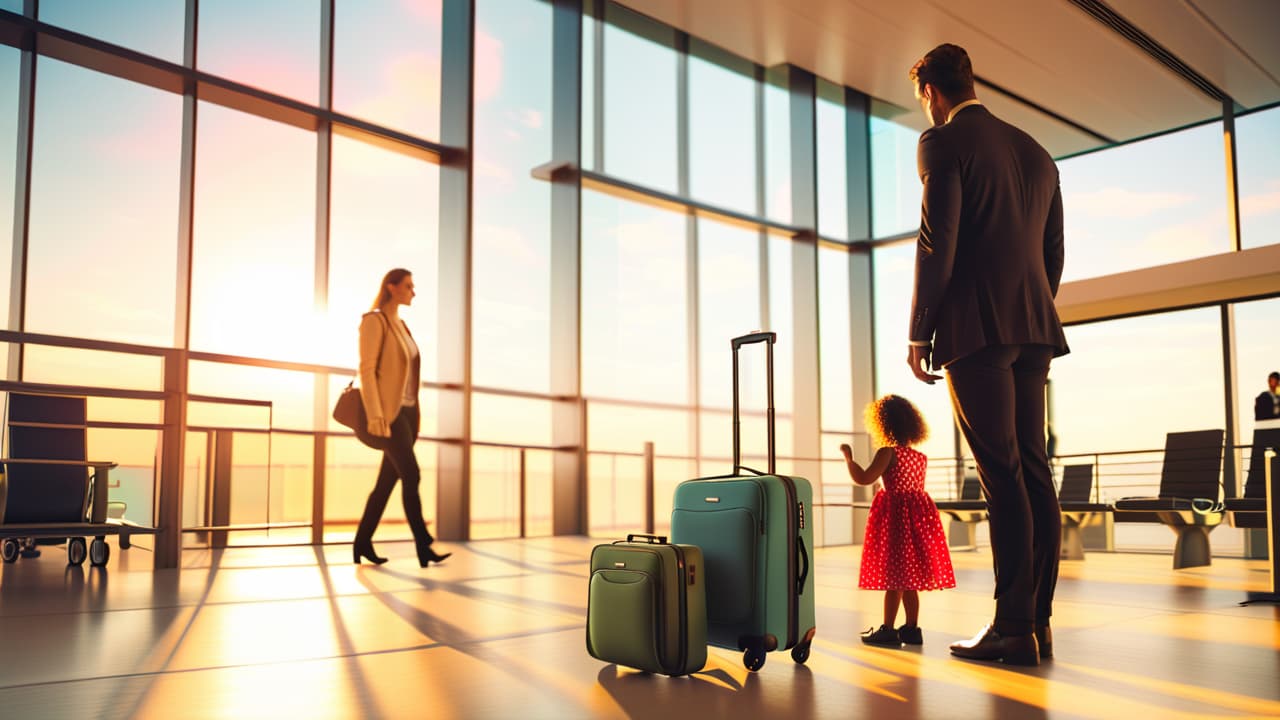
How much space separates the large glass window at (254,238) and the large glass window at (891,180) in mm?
6235

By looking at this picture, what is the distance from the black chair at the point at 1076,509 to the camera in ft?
18.7

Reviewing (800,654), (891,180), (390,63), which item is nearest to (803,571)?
(800,654)

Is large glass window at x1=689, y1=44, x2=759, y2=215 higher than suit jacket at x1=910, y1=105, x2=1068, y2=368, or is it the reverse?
large glass window at x1=689, y1=44, x2=759, y2=215

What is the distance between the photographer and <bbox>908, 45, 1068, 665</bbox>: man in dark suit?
2.19m

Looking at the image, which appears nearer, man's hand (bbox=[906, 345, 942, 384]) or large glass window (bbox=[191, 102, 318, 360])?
man's hand (bbox=[906, 345, 942, 384])

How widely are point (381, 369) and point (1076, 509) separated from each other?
4220 mm

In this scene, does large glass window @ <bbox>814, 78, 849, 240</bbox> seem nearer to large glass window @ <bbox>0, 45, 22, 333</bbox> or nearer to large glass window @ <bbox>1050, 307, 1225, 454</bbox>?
large glass window @ <bbox>1050, 307, 1225, 454</bbox>

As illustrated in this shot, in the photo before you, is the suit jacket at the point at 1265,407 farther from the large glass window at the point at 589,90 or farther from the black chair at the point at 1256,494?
the large glass window at the point at 589,90

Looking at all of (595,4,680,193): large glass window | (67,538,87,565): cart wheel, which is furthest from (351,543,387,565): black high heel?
(595,4,680,193): large glass window

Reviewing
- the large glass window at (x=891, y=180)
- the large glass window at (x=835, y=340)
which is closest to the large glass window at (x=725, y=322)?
the large glass window at (x=835, y=340)

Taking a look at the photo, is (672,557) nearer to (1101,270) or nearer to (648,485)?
(648,485)

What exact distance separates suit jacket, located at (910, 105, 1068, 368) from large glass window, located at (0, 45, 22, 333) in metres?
5.32

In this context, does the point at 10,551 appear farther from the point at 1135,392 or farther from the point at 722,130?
the point at 1135,392

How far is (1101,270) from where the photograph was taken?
959cm
